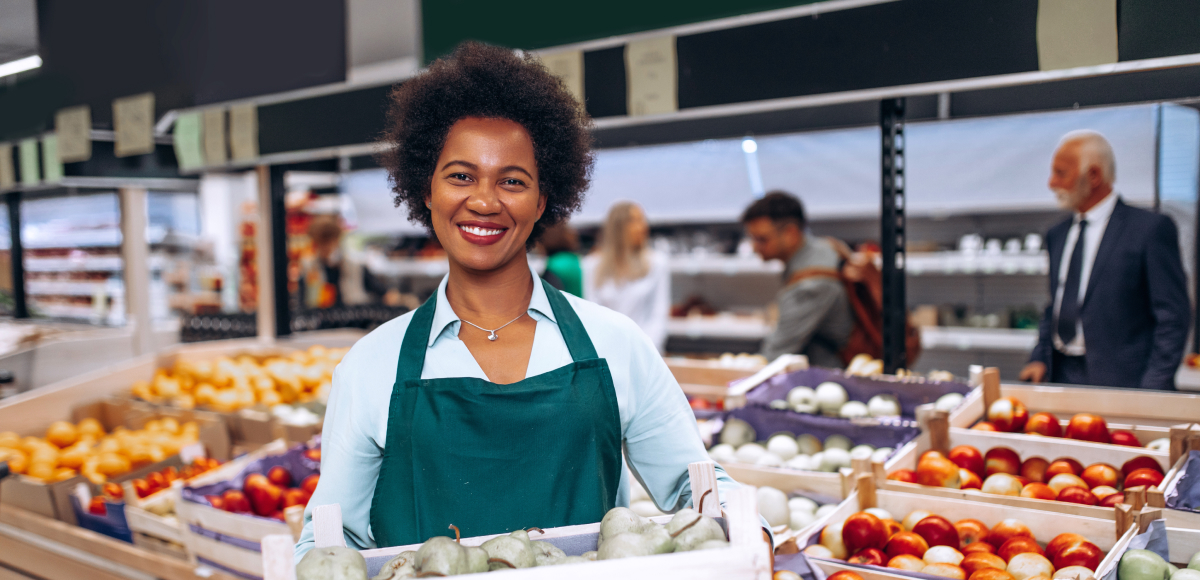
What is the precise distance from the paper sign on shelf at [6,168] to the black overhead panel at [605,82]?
13.9 feet

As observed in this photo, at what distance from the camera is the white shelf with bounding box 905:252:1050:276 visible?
200 inches

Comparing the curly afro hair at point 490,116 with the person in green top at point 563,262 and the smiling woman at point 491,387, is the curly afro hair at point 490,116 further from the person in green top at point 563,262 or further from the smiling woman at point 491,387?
the person in green top at point 563,262

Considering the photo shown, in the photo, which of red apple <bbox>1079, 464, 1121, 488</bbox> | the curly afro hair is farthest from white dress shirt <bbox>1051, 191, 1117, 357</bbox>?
the curly afro hair

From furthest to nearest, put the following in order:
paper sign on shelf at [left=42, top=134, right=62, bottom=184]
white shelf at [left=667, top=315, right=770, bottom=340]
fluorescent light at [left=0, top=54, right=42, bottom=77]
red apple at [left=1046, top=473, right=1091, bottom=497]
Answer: white shelf at [left=667, top=315, right=770, bottom=340], paper sign on shelf at [left=42, top=134, right=62, bottom=184], fluorescent light at [left=0, top=54, right=42, bottom=77], red apple at [left=1046, top=473, right=1091, bottom=497]

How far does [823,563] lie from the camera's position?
159 centimetres

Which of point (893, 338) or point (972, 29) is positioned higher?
point (972, 29)

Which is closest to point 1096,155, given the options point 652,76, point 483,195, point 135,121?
point 652,76

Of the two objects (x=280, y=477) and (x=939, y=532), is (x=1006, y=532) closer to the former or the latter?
(x=939, y=532)

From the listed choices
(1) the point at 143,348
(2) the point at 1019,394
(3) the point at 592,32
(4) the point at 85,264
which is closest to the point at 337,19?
(3) the point at 592,32

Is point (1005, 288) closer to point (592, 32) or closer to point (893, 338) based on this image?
point (893, 338)

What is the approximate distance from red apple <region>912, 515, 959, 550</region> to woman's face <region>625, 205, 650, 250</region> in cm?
302

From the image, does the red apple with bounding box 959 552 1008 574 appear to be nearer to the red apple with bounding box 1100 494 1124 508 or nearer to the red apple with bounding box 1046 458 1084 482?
the red apple with bounding box 1100 494 1124 508

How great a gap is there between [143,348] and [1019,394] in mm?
5061

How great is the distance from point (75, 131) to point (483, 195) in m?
Result: 3.67
